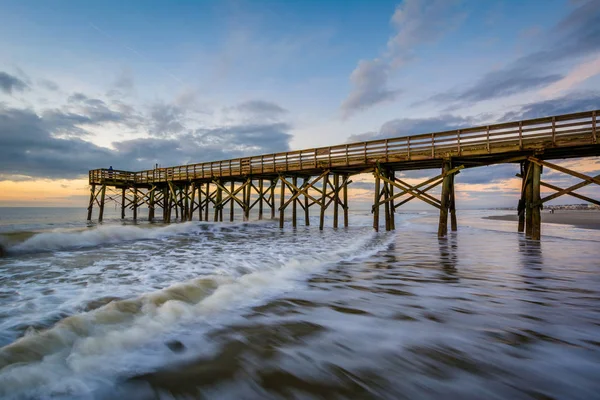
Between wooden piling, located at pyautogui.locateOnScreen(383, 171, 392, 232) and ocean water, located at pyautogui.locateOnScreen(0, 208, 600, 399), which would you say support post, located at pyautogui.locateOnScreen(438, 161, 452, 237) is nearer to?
wooden piling, located at pyautogui.locateOnScreen(383, 171, 392, 232)

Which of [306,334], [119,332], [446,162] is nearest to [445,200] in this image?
[446,162]

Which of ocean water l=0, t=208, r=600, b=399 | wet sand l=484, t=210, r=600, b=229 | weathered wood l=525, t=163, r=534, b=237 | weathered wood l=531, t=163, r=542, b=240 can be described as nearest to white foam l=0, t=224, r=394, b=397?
ocean water l=0, t=208, r=600, b=399

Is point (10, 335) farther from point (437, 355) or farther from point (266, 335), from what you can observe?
point (437, 355)

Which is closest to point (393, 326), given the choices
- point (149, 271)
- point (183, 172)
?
point (149, 271)

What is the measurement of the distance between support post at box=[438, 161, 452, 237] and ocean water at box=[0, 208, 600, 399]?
20.7ft

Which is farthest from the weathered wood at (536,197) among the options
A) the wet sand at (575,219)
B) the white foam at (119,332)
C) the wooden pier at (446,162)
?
the wet sand at (575,219)

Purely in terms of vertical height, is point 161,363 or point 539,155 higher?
point 539,155

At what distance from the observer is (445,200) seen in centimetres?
1223

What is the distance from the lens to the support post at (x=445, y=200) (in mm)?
12188

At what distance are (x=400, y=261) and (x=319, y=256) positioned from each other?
7.10 feet

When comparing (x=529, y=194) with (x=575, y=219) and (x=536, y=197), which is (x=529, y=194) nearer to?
(x=536, y=197)

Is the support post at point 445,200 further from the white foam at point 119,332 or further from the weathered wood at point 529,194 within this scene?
the white foam at point 119,332

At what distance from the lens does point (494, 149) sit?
37.2 ft

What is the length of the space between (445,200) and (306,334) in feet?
37.7
